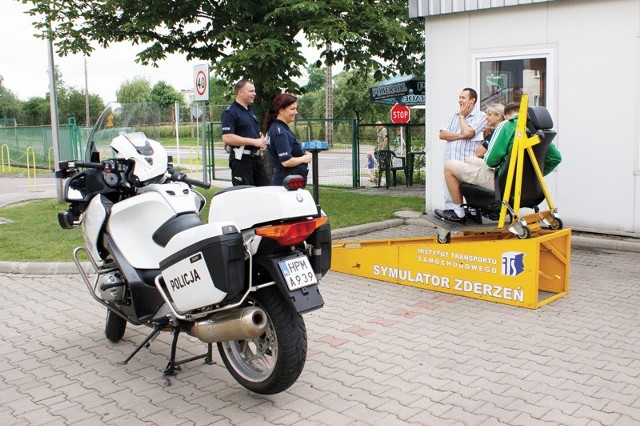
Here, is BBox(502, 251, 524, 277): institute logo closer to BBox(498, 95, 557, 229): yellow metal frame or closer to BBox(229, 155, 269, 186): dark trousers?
BBox(498, 95, 557, 229): yellow metal frame

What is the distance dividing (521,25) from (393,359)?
20.5 feet

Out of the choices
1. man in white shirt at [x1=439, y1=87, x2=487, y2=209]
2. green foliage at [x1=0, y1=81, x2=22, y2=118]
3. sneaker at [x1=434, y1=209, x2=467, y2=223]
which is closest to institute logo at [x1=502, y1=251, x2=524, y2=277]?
sneaker at [x1=434, y1=209, x2=467, y2=223]

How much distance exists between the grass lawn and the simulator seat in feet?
10.7

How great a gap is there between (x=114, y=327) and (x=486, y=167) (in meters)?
3.79

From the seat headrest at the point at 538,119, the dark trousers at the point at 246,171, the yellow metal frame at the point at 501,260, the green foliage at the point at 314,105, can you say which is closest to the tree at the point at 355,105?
the green foliage at the point at 314,105

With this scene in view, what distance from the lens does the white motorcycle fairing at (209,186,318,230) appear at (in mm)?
4129

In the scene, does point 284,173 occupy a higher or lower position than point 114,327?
higher

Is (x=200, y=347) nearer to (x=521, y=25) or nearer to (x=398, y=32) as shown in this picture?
(x=521, y=25)

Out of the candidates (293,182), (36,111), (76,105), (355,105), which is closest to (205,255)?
(293,182)

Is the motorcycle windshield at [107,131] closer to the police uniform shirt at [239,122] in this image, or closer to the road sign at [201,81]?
the police uniform shirt at [239,122]

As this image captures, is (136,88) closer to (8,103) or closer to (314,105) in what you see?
(8,103)

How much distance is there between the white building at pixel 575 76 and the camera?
8961mm

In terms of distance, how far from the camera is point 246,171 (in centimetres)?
812

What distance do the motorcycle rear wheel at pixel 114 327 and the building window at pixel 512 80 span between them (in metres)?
6.55
